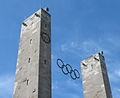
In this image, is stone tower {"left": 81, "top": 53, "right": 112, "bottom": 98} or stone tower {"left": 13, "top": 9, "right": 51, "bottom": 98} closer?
stone tower {"left": 13, "top": 9, "right": 51, "bottom": 98}

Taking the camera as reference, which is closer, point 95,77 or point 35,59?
point 35,59

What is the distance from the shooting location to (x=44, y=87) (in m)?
22.3

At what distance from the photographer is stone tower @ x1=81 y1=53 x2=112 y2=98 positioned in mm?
31516

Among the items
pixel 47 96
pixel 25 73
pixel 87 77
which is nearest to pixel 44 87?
pixel 47 96

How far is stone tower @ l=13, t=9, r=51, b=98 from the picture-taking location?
22312 millimetres

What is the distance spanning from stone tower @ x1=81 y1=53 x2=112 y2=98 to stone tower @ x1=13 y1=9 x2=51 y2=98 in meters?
10.4

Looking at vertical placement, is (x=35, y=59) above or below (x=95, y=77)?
→ below

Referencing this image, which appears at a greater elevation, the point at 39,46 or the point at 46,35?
the point at 46,35

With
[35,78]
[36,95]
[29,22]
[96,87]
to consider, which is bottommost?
[36,95]

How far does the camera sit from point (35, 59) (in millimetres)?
23969

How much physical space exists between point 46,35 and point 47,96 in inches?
305

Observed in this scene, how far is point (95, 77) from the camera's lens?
33.4 m

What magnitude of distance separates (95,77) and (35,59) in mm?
12609

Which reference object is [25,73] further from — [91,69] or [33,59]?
[91,69]
